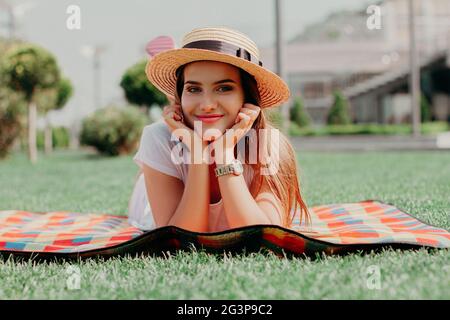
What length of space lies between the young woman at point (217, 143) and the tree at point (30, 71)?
439 inches

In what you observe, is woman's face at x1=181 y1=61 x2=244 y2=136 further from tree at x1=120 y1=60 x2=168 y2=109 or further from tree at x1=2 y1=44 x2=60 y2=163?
tree at x1=120 y1=60 x2=168 y2=109

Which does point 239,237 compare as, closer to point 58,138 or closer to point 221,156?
point 221,156

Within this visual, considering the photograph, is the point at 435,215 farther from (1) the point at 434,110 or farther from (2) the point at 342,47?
(2) the point at 342,47

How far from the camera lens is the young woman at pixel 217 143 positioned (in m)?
2.50

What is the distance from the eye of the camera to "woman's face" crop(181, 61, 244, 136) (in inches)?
98.7

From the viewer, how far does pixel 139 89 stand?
16.2 meters

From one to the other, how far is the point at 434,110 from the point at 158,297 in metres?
30.9

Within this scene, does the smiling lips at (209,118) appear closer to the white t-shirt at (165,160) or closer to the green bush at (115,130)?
the white t-shirt at (165,160)

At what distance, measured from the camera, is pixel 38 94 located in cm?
1377

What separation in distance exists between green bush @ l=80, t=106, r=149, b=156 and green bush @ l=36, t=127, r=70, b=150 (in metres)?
11.3

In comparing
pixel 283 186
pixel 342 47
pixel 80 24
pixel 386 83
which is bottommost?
pixel 283 186

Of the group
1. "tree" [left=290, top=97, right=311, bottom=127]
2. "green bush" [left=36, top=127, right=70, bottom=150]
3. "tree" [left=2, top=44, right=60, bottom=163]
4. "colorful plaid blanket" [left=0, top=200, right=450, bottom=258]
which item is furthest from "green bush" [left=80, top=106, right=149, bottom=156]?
"tree" [left=290, top=97, right=311, bottom=127]

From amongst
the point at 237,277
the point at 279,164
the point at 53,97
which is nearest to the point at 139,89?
the point at 53,97
